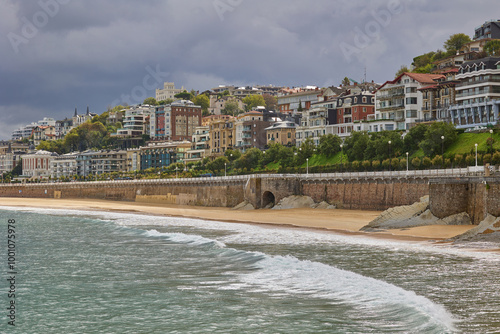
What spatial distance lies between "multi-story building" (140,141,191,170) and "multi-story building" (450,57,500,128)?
83.8m

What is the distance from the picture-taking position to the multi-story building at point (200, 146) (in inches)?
6083

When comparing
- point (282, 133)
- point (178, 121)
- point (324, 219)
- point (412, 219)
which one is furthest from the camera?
point (178, 121)

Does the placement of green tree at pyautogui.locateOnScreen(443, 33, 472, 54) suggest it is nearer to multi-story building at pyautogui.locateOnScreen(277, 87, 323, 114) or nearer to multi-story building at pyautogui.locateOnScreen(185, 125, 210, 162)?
multi-story building at pyautogui.locateOnScreen(277, 87, 323, 114)

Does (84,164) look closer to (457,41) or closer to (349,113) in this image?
(349,113)

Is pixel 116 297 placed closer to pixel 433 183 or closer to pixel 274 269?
pixel 274 269

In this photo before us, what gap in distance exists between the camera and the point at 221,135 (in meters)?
154

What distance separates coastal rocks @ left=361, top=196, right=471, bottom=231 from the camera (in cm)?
4488

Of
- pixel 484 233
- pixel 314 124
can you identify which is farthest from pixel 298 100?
pixel 484 233

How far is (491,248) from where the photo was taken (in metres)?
34.1

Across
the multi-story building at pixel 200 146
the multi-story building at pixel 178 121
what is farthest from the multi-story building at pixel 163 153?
the multi-story building at pixel 178 121

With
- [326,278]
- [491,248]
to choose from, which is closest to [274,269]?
[326,278]

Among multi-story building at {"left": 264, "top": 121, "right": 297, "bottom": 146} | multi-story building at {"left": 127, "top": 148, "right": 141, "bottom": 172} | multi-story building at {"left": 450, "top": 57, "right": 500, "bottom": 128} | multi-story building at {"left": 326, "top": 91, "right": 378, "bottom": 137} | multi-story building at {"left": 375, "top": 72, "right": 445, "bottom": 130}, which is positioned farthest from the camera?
multi-story building at {"left": 127, "top": 148, "right": 141, "bottom": 172}

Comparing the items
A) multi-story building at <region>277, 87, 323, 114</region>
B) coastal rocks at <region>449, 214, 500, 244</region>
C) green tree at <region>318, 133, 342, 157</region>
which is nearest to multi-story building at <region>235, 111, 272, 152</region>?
multi-story building at <region>277, 87, 323, 114</region>

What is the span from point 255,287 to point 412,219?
80.2 ft
